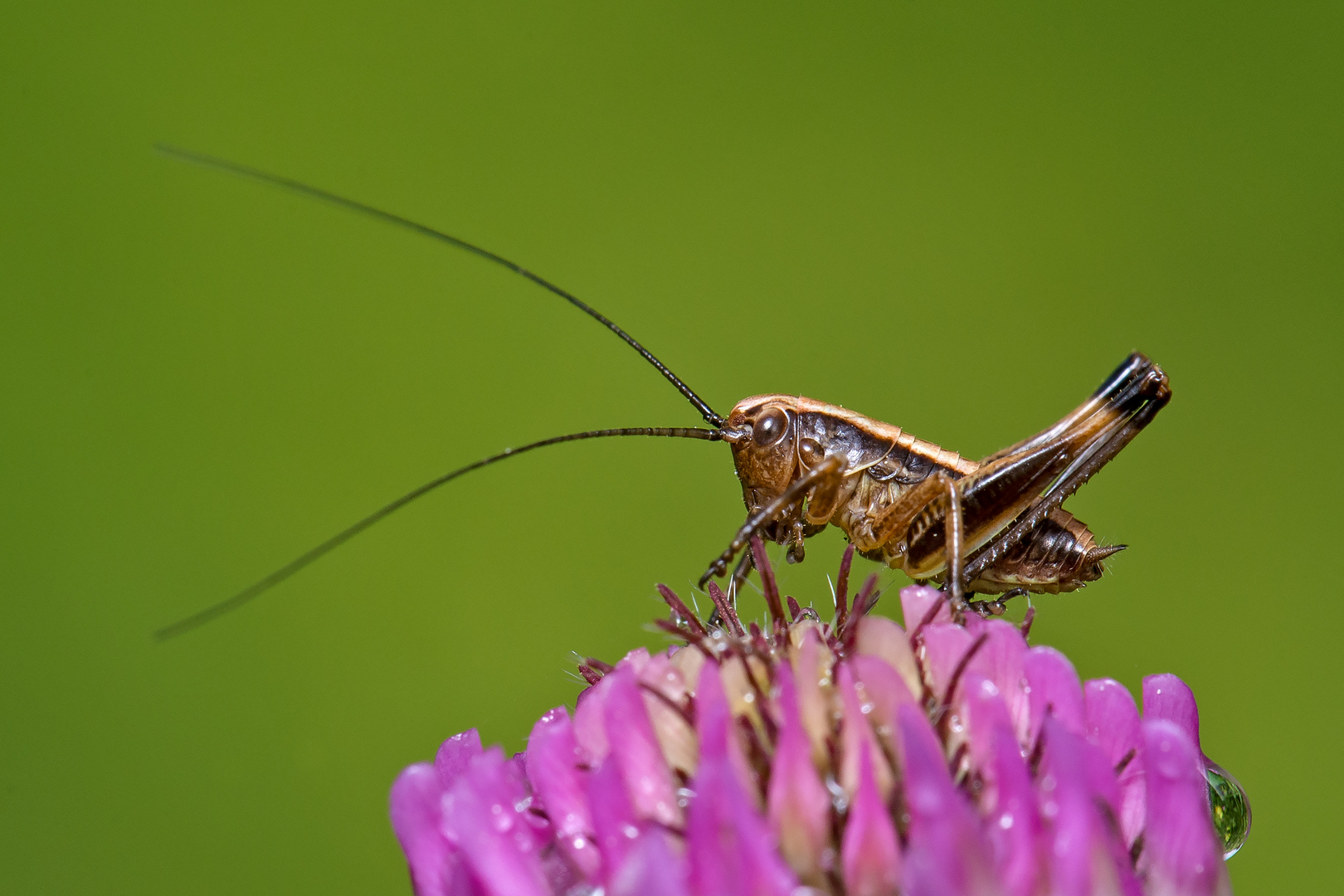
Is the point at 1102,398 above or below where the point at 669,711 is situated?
above

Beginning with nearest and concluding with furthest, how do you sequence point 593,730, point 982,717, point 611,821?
point 611,821
point 982,717
point 593,730

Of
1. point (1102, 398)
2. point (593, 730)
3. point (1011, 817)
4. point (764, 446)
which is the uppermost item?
point (764, 446)

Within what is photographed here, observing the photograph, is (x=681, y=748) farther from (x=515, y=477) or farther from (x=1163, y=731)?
(x=515, y=477)

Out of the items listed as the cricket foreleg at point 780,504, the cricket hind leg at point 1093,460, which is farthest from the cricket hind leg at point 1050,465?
the cricket foreleg at point 780,504

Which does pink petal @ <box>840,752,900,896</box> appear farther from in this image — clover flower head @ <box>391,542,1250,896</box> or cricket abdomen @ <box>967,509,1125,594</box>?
cricket abdomen @ <box>967,509,1125,594</box>

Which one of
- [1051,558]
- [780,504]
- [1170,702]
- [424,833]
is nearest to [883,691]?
[1170,702]

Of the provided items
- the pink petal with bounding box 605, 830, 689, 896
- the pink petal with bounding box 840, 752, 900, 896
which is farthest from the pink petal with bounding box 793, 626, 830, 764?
the pink petal with bounding box 605, 830, 689, 896

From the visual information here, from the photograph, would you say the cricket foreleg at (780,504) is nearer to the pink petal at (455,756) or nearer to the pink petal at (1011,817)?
the pink petal at (455,756)

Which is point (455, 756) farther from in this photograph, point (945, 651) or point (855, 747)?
point (945, 651)
